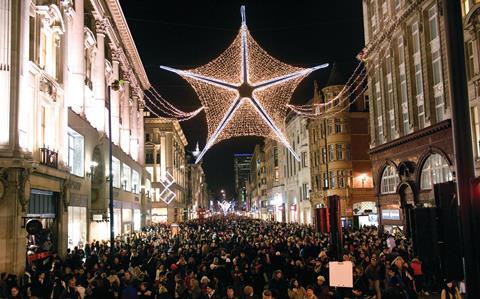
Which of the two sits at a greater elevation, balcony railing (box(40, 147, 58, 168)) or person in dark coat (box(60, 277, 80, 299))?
balcony railing (box(40, 147, 58, 168))

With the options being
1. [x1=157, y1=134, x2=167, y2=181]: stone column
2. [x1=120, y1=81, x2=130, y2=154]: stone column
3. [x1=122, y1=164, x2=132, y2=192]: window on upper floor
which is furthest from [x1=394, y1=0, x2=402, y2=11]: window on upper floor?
[x1=157, y1=134, x2=167, y2=181]: stone column

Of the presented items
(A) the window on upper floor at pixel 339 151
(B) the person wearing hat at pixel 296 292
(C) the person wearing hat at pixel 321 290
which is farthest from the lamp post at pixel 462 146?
(A) the window on upper floor at pixel 339 151

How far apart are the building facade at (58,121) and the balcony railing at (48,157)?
0.05m

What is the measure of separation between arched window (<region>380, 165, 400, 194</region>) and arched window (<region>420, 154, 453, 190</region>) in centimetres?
482

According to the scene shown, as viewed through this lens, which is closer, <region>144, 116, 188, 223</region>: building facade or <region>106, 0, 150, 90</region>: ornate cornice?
<region>106, 0, 150, 90</region>: ornate cornice

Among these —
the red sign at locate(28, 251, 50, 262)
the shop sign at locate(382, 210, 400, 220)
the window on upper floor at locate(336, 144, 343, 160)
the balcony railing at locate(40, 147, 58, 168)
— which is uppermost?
the window on upper floor at locate(336, 144, 343, 160)

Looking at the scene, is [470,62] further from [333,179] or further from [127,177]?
[127,177]

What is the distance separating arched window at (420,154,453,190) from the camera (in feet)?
101

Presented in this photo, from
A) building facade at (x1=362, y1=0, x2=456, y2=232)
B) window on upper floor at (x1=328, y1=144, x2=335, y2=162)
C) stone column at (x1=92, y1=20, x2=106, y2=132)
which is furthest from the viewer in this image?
window on upper floor at (x1=328, y1=144, x2=335, y2=162)

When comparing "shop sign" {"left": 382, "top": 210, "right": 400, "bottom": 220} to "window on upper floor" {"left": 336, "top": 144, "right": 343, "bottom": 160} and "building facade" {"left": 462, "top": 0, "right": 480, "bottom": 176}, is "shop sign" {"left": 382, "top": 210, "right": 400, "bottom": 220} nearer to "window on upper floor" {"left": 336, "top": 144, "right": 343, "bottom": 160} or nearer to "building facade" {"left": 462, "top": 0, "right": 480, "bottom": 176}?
"building facade" {"left": 462, "top": 0, "right": 480, "bottom": 176}

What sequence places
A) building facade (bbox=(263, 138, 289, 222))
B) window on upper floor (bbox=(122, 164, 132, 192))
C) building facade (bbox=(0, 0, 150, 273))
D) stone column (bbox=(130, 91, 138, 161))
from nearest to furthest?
building facade (bbox=(0, 0, 150, 273)) → window on upper floor (bbox=(122, 164, 132, 192)) → stone column (bbox=(130, 91, 138, 161)) → building facade (bbox=(263, 138, 289, 222))

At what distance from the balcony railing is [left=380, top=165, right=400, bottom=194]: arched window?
2439 cm

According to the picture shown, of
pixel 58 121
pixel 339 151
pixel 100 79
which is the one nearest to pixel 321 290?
pixel 58 121

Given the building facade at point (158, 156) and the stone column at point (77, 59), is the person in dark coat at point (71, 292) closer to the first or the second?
the stone column at point (77, 59)
